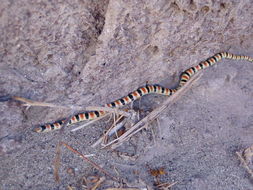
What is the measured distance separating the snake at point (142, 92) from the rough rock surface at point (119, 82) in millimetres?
88

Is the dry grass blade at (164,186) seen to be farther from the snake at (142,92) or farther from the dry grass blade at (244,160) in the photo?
the snake at (142,92)

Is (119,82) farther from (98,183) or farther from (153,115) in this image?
(98,183)

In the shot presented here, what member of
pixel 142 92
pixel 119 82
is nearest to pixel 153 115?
pixel 142 92

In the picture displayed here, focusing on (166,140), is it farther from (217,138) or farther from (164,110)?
(217,138)

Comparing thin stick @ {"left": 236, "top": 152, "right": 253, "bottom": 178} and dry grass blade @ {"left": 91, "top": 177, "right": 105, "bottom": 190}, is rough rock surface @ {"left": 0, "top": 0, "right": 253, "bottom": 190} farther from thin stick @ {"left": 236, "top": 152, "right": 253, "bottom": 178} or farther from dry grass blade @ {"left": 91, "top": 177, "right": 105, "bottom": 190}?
dry grass blade @ {"left": 91, "top": 177, "right": 105, "bottom": 190}

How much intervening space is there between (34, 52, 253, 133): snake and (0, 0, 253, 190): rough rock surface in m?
0.09

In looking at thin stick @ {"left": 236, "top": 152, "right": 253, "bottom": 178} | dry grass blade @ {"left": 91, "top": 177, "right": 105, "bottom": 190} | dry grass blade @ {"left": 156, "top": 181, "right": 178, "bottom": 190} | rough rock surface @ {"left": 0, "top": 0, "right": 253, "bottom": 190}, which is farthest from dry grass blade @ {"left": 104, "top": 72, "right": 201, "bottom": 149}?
thin stick @ {"left": 236, "top": 152, "right": 253, "bottom": 178}

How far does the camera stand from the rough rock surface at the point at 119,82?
2.72m

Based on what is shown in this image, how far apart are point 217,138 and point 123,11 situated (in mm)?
2072

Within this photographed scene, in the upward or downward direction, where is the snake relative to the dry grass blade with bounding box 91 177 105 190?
upward

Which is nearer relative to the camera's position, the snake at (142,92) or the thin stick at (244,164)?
the thin stick at (244,164)

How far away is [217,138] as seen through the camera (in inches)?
144

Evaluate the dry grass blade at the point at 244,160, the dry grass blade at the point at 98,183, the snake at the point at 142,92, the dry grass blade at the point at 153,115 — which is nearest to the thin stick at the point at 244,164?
the dry grass blade at the point at 244,160

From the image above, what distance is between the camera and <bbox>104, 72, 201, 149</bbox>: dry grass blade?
10.8ft
